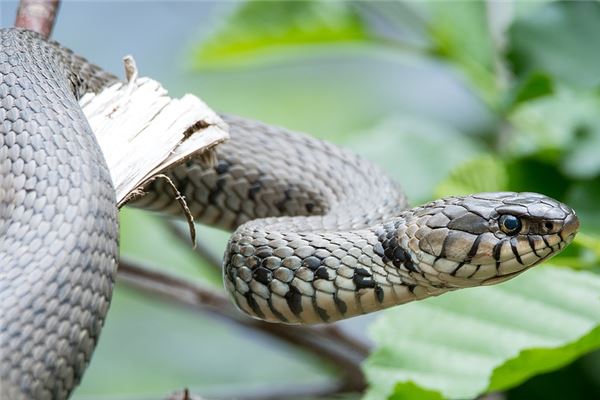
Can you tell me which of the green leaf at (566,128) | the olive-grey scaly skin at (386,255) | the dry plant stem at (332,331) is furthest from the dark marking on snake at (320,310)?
the green leaf at (566,128)

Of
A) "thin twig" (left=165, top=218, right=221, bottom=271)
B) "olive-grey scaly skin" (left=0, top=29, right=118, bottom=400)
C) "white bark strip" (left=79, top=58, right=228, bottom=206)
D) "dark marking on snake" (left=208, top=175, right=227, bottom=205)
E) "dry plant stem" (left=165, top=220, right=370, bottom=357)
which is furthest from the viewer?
"thin twig" (left=165, top=218, right=221, bottom=271)

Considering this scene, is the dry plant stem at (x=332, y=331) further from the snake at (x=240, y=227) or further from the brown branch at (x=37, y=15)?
the brown branch at (x=37, y=15)

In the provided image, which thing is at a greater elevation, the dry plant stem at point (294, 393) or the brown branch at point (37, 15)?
the brown branch at point (37, 15)

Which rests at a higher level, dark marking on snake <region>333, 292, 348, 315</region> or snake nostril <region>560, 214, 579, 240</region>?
snake nostril <region>560, 214, 579, 240</region>

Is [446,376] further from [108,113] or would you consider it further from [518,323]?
[108,113]

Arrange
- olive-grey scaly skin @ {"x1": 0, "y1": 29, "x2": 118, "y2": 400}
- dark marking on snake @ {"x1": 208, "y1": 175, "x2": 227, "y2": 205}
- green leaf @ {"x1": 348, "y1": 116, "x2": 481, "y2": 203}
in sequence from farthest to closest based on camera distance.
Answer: green leaf @ {"x1": 348, "y1": 116, "x2": 481, "y2": 203} < dark marking on snake @ {"x1": 208, "y1": 175, "x2": 227, "y2": 205} < olive-grey scaly skin @ {"x1": 0, "y1": 29, "x2": 118, "y2": 400}

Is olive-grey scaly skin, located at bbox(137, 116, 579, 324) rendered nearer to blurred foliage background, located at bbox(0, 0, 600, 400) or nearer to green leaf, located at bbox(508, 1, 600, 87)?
blurred foliage background, located at bbox(0, 0, 600, 400)

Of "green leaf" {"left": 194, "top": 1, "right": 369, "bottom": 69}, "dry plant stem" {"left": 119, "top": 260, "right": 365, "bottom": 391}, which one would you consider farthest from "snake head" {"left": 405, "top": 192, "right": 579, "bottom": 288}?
"green leaf" {"left": 194, "top": 1, "right": 369, "bottom": 69}
